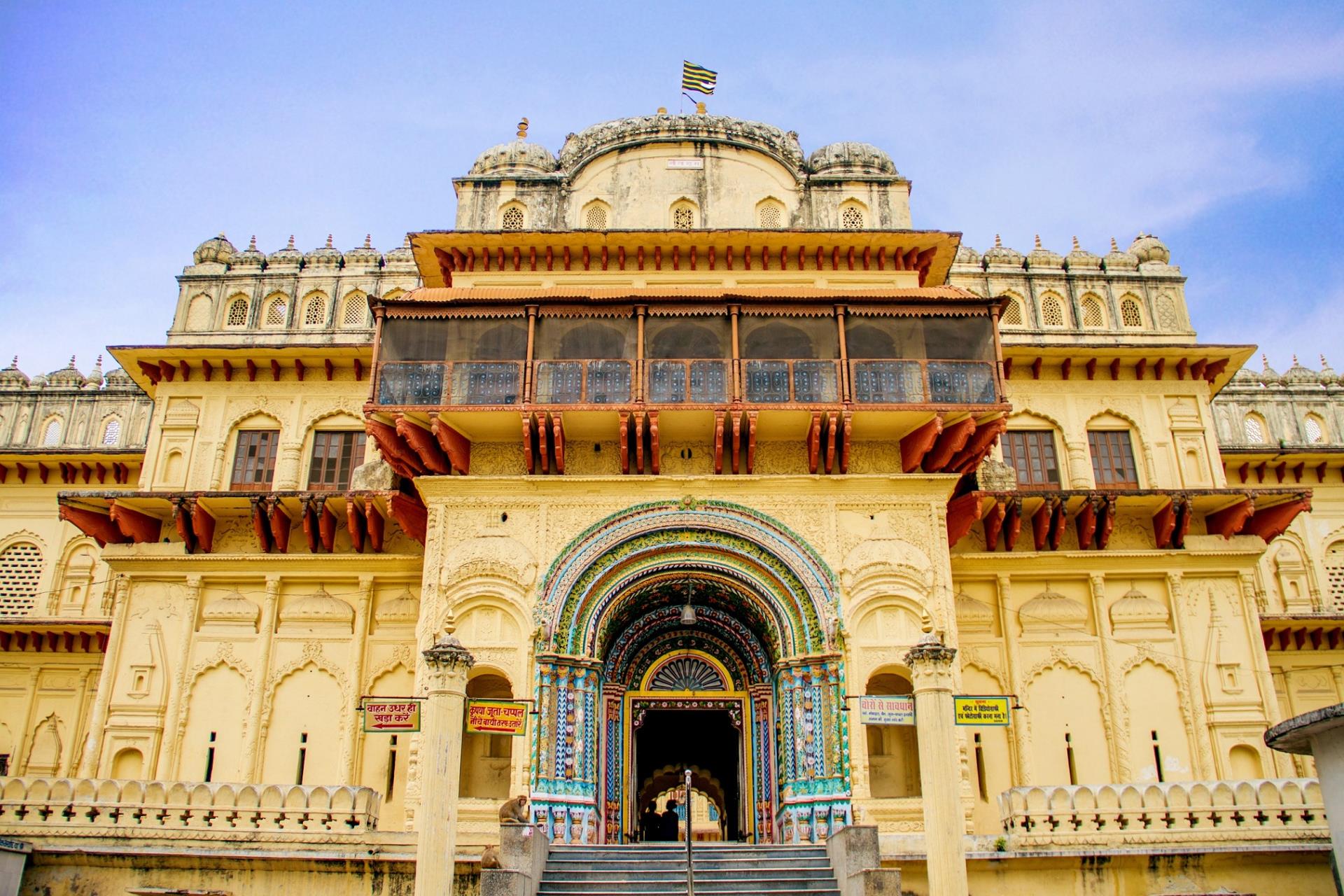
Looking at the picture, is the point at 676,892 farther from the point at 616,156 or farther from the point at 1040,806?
the point at 616,156

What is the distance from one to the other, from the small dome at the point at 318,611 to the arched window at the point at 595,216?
8.74 meters

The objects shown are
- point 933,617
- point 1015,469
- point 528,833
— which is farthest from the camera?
point 1015,469

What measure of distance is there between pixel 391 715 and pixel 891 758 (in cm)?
810

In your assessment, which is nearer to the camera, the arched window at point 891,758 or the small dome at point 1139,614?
the arched window at point 891,758

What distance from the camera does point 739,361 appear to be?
54.4 feet

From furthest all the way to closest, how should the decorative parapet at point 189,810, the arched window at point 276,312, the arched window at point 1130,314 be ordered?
the arched window at point 276,312
the arched window at point 1130,314
the decorative parapet at point 189,810

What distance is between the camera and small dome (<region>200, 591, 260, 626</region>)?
61.6ft

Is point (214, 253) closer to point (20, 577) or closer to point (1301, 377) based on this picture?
point (20, 577)

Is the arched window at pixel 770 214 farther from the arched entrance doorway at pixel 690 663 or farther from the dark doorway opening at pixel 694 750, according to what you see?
the dark doorway opening at pixel 694 750

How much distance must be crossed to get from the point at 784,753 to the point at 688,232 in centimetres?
946

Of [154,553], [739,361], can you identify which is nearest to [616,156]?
[739,361]

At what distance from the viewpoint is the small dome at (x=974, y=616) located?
1880cm

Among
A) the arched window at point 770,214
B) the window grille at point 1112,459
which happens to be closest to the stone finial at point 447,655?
the arched window at point 770,214

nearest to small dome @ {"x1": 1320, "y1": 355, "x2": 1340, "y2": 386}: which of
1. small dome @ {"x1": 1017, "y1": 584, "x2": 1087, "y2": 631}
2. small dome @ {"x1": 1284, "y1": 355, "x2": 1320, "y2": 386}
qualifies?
small dome @ {"x1": 1284, "y1": 355, "x2": 1320, "y2": 386}
